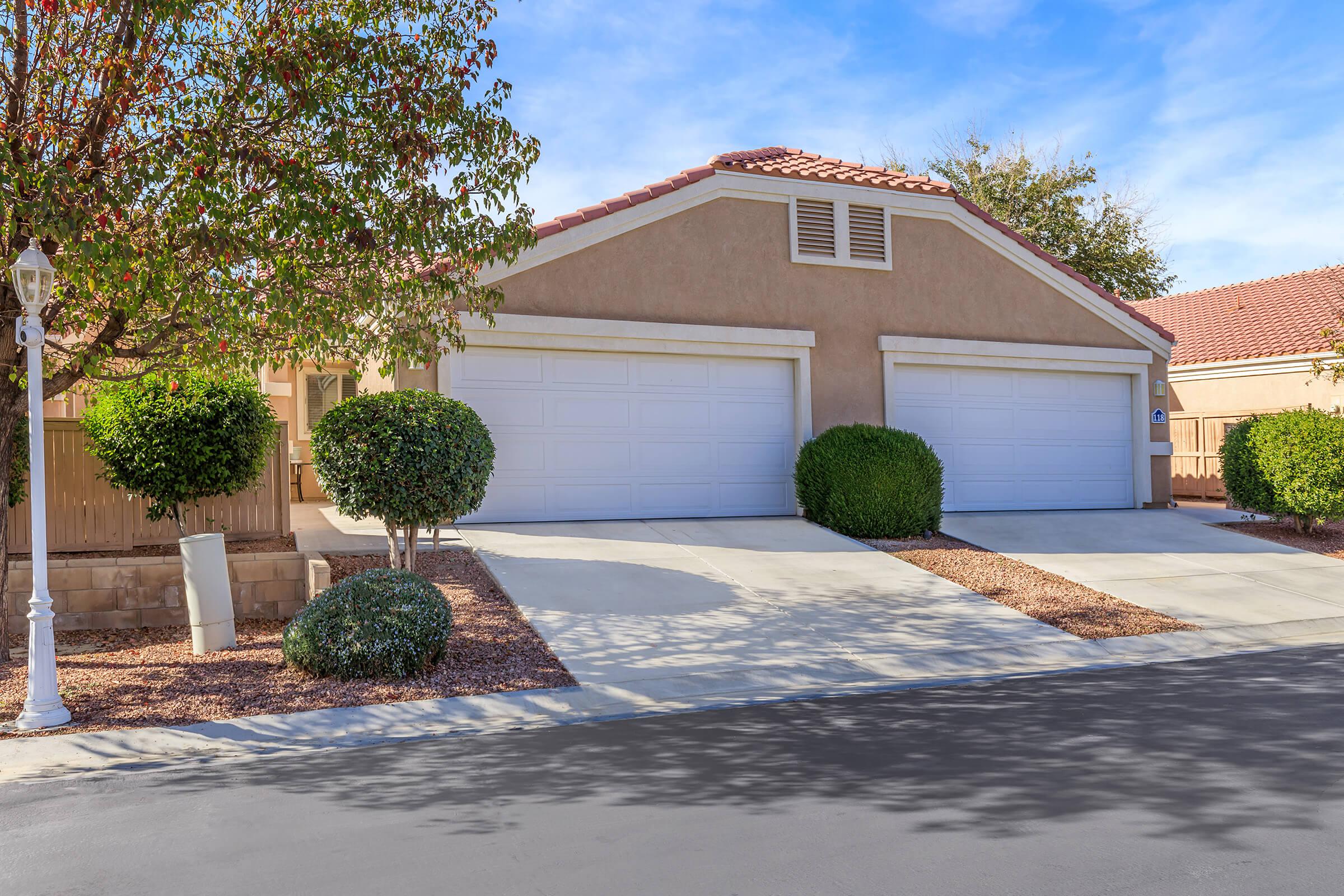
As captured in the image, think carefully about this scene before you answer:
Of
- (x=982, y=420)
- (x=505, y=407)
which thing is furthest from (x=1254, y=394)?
(x=505, y=407)

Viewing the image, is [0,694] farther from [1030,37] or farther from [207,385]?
[1030,37]

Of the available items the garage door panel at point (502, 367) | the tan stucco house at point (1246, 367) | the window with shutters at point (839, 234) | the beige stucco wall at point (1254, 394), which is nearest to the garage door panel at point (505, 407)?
the garage door panel at point (502, 367)

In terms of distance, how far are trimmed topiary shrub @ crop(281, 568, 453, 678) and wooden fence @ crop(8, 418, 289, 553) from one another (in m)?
3.89

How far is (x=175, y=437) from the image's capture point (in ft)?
32.6

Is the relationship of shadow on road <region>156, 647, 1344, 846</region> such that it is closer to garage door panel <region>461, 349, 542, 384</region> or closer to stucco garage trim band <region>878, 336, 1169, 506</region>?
garage door panel <region>461, 349, 542, 384</region>

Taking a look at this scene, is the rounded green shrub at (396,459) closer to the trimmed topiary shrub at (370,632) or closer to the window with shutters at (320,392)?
the trimmed topiary shrub at (370,632)

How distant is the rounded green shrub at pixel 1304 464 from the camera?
14000 mm

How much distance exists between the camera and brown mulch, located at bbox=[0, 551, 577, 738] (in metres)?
6.78

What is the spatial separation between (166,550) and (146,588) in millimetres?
1463

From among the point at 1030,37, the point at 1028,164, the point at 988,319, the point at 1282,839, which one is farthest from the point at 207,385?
the point at 1028,164

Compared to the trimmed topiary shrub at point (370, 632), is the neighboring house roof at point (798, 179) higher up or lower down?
higher up

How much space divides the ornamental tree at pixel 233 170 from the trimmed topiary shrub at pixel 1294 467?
11711 millimetres

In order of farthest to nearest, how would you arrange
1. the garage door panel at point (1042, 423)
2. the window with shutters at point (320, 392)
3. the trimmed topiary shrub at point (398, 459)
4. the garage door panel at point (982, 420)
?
the window with shutters at point (320, 392), the garage door panel at point (1042, 423), the garage door panel at point (982, 420), the trimmed topiary shrub at point (398, 459)

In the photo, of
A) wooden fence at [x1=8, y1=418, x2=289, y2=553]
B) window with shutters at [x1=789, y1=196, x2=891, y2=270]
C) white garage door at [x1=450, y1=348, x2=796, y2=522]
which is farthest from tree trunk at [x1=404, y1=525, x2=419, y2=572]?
window with shutters at [x1=789, y1=196, x2=891, y2=270]
